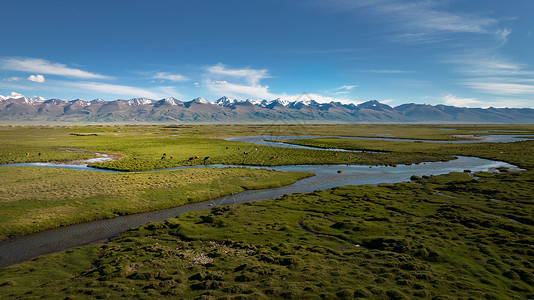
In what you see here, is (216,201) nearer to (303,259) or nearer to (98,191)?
(98,191)

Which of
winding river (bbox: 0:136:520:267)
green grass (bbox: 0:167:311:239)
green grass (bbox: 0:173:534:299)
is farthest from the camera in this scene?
green grass (bbox: 0:167:311:239)

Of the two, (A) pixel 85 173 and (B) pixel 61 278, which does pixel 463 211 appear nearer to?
(B) pixel 61 278

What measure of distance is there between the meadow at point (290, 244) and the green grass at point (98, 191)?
23 cm

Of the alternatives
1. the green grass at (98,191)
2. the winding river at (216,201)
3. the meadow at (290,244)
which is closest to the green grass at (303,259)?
the meadow at (290,244)

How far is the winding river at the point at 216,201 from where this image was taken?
21.6 m

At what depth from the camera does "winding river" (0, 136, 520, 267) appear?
21.6 m

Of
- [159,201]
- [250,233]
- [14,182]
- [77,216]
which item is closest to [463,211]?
[250,233]

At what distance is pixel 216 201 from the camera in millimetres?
36062

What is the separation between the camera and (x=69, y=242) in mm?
22672

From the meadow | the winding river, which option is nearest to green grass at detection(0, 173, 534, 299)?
the meadow

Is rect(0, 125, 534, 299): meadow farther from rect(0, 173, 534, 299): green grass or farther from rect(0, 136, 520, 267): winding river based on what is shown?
rect(0, 136, 520, 267): winding river

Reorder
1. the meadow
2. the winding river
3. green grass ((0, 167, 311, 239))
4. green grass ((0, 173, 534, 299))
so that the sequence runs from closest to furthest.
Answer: green grass ((0, 173, 534, 299)) → the meadow → the winding river → green grass ((0, 167, 311, 239))

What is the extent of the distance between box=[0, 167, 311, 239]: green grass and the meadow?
0.75 ft

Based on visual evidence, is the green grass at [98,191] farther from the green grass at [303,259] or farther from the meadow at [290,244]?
the green grass at [303,259]
